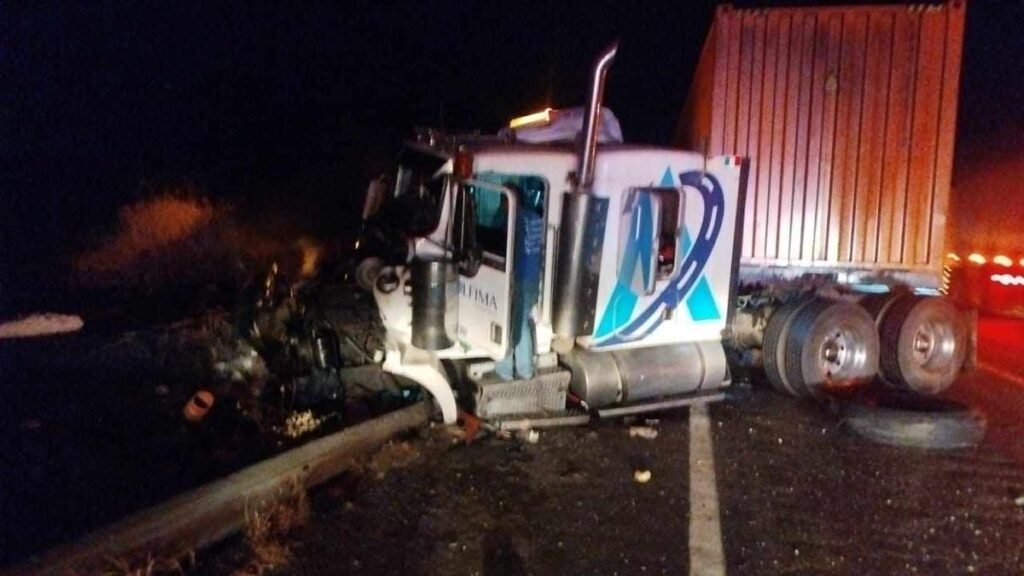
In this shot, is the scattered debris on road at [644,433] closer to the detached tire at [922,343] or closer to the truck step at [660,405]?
the truck step at [660,405]

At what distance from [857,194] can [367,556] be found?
583cm

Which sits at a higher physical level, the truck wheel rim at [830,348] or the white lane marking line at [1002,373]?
the truck wheel rim at [830,348]

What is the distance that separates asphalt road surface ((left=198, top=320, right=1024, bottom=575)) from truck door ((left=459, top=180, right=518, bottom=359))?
2.66 ft

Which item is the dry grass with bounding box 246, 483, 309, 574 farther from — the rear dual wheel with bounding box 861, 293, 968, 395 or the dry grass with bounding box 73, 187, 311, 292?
the rear dual wheel with bounding box 861, 293, 968, 395

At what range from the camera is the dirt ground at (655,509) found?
15.1 feet

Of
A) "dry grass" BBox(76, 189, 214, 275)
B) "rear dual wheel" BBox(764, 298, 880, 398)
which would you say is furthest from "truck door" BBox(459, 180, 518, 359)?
"dry grass" BBox(76, 189, 214, 275)

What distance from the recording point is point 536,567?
454 centimetres

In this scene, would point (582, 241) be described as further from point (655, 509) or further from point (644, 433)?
point (655, 509)

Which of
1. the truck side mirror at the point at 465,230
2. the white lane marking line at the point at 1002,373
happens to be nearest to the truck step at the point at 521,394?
the truck side mirror at the point at 465,230

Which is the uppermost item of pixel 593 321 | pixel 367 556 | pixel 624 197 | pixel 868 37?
pixel 868 37

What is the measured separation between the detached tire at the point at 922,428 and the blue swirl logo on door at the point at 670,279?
1.43 meters

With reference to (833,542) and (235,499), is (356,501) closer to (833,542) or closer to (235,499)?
(235,499)

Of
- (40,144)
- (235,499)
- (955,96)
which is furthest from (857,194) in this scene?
(40,144)

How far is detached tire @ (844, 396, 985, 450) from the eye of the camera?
6402 mm
